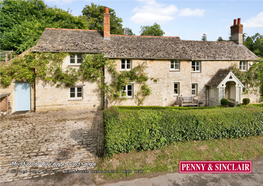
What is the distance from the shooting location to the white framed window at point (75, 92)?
54.7ft

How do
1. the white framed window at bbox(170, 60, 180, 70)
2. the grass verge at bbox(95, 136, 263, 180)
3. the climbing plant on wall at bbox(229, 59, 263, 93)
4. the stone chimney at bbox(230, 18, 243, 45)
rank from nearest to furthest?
the grass verge at bbox(95, 136, 263, 180)
the white framed window at bbox(170, 60, 180, 70)
the climbing plant on wall at bbox(229, 59, 263, 93)
the stone chimney at bbox(230, 18, 243, 45)

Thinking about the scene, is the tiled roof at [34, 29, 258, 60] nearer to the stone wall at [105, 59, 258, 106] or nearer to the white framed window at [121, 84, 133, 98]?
the stone wall at [105, 59, 258, 106]

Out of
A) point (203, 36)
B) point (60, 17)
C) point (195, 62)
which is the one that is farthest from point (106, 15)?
point (203, 36)

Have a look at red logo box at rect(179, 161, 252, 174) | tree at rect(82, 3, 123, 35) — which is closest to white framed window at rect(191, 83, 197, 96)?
red logo box at rect(179, 161, 252, 174)

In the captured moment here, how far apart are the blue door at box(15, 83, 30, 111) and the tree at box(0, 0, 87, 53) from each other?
32.5 ft

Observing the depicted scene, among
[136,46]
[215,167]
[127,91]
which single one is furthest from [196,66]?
[215,167]

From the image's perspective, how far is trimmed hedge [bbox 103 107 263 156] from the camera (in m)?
6.91

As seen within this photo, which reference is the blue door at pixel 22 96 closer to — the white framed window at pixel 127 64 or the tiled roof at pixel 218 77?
the white framed window at pixel 127 64

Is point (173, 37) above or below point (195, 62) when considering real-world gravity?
above

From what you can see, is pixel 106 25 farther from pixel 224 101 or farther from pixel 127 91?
pixel 224 101

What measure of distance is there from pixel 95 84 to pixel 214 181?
13885mm

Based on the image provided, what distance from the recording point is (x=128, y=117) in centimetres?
710

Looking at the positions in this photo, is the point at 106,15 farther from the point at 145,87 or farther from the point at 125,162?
the point at 125,162

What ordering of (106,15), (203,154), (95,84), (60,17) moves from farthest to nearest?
(60,17)
(106,15)
(95,84)
(203,154)
